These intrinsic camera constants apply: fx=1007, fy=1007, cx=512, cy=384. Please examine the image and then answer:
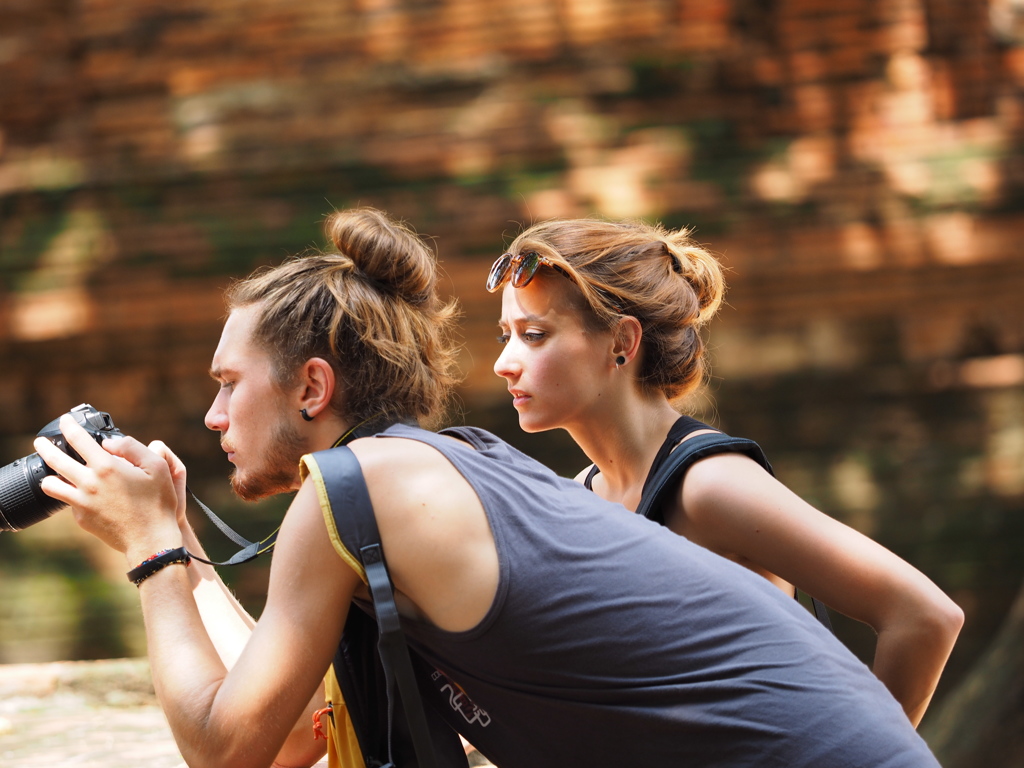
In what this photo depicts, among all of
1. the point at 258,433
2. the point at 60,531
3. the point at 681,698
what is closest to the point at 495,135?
the point at 60,531

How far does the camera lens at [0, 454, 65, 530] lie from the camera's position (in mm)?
1842

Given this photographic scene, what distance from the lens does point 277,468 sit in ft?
6.02

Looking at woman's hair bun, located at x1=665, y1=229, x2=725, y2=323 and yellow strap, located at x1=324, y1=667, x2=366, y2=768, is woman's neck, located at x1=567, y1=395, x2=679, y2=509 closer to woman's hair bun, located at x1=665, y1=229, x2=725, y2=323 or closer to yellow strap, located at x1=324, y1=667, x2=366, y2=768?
woman's hair bun, located at x1=665, y1=229, x2=725, y2=323

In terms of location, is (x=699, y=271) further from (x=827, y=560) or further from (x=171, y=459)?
(x=171, y=459)

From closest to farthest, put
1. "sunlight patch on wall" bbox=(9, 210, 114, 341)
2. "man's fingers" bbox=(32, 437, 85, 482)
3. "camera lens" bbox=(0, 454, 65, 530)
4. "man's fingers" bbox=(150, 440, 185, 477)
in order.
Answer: "man's fingers" bbox=(32, 437, 85, 482)
"camera lens" bbox=(0, 454, 65, 530)
"man's fingers" bbox=(150, 440, 185, 477)
"sunlight patch on wall" bbox=(9, 210, 114, 341)

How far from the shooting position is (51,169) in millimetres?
5430

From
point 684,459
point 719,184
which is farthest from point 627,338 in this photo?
point 719,184

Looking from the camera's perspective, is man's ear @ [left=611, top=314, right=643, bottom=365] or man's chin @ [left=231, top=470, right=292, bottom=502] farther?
man's ear @ [left=611, top=314, right=643, bottom=365]

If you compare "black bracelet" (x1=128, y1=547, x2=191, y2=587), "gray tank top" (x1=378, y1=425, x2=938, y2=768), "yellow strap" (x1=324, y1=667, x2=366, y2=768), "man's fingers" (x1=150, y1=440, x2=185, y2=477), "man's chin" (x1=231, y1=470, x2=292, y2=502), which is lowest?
"yellow strap" (x1=324, y1=667, x2=366, y2=768)

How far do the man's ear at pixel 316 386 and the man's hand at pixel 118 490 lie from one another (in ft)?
0.88

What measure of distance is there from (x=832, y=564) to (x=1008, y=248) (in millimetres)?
3862

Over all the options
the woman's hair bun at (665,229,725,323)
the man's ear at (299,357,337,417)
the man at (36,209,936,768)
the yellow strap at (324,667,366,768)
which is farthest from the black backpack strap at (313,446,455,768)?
the woman's hair bun at (665,229,725,323)

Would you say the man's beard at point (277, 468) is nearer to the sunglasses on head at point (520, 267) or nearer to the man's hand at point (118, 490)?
the man's hand at point (118, 490)

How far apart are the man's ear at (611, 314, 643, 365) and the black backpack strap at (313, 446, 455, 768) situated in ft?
2.94
